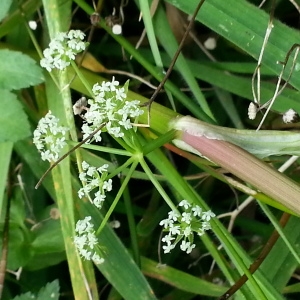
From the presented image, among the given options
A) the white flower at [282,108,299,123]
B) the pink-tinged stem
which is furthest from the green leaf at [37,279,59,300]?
the white flower at [282,108,299,123]

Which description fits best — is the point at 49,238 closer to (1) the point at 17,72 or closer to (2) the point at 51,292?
(2) the point at 51,292

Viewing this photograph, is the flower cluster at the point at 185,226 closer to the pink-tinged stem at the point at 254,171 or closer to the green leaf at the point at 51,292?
the pink-tinged stem at the point at 254,171

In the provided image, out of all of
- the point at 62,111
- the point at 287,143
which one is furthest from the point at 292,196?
the point at 62,111

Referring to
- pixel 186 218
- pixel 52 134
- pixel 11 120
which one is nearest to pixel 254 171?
pixel 186 218

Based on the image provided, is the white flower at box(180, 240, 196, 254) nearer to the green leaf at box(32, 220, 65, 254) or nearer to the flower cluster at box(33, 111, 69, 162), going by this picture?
the flower cluster at box(33, 111, 69, 162)

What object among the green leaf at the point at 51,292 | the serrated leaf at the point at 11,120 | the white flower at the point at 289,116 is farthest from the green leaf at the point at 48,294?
the white flower at the point at 289,116

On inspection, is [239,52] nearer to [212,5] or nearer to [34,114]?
[212,5]
